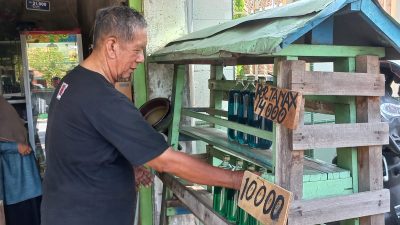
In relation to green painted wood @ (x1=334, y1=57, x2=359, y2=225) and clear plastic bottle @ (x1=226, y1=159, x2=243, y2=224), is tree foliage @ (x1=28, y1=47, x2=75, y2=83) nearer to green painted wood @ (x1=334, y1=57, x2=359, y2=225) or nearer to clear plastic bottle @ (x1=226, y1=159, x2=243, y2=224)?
clear plastic bottle @ (x1=226, y1=159, x2=243, y2=224)

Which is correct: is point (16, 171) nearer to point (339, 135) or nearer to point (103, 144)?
point (103, 144)

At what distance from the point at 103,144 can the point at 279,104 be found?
0.74 meters

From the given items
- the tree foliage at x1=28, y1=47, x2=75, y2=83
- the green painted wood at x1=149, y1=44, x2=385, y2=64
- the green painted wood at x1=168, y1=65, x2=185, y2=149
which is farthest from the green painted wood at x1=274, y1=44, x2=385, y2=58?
the tree foliage at x1=28, y1=47, x2=75, y2=83

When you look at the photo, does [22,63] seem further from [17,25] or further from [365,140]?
[365,140]

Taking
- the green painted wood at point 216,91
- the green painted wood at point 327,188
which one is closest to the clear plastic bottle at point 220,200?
the green painted wood at point 327,188

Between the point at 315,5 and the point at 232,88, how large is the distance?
3.61 feet

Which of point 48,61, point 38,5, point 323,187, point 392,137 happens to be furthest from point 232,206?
point 38,5

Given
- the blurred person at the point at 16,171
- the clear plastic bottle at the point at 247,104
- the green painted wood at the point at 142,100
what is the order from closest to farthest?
the clear plastic bottle at the point at 247,104 → the green painted wood at the point at 142,100 → the blurred person at the point at 16,171

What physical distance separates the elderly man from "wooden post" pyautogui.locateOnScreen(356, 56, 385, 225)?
0.55 meters

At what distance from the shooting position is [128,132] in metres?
1.63

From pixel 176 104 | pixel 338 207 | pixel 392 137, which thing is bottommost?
pixel 338 207

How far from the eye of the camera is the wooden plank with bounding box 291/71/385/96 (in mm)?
1569

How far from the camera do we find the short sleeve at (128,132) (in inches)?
64.1

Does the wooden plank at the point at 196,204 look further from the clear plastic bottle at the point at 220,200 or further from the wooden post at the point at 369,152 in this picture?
the wooden post at the point at 369,152
